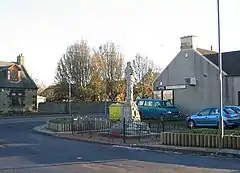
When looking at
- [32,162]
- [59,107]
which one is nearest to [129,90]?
[32,162]

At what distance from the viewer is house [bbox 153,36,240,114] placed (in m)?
34.3

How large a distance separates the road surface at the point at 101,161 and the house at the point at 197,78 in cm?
1918

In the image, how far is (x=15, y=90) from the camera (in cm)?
5881

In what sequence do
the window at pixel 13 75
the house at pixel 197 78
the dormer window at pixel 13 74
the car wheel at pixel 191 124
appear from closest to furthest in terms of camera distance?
1. the car wheel at pixel 191 124
2. the house at pixel 197 78
3. the window at pixel 13 75
4. the dormer window at pixel 13 74

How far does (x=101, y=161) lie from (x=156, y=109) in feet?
68.1

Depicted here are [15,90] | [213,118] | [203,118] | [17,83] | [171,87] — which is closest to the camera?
[213,118]

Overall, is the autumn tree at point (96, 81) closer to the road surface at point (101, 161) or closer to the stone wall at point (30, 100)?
the stone wall at point (30, 100)

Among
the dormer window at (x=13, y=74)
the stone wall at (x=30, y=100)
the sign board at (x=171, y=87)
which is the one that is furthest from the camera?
the stone wall at (x=30, y=100)

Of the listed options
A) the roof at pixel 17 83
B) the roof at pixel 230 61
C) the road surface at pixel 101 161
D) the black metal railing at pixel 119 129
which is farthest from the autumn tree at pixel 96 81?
the road surface at pixel 101 161

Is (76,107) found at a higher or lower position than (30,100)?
lower

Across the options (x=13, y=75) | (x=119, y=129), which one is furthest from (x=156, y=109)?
(x=13, y=75)

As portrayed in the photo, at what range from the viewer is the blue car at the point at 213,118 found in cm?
2534

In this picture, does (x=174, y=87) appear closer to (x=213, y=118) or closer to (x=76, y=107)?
(x=213, y=118)

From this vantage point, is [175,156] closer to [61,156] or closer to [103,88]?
[61,156]
